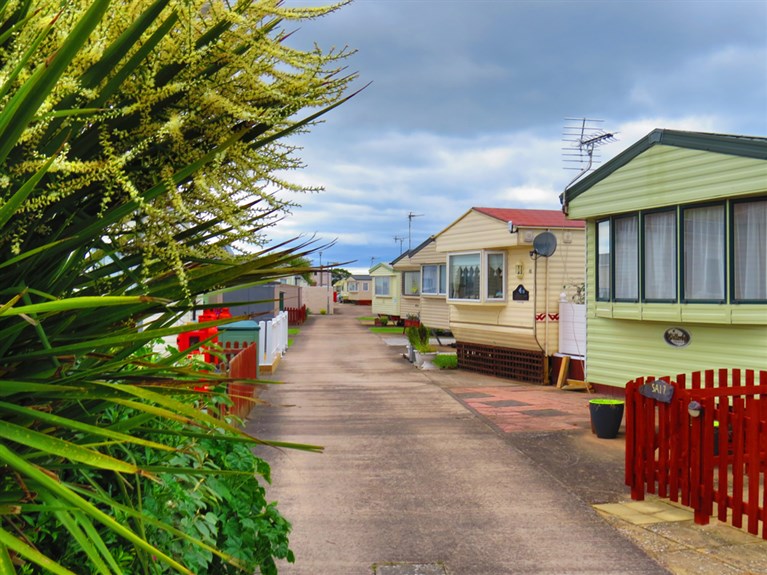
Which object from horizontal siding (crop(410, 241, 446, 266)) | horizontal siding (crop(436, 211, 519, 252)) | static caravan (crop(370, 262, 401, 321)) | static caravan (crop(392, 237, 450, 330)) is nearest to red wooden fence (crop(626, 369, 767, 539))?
horizontal siding (crop(436, 211, 519, 252))

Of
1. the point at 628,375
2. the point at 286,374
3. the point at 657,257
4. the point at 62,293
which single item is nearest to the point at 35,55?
the point at 62,293

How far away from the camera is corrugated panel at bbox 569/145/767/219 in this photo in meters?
8.67

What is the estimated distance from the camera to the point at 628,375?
11.0 metres

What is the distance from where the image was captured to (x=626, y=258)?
10922 mm

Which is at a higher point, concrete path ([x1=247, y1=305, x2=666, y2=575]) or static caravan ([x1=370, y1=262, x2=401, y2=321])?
static caravan ([x1=370, y1=262, x2=401, y2=321])

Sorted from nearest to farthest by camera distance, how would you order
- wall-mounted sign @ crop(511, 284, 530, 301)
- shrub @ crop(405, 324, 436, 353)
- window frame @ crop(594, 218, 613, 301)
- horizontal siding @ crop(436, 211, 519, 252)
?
window frame @ crop(594, 218, 613, 301)
wall-mounted sign @ crop(511, 284, 530, 301)
horizontal siding @ crop(436, 211, 519, 252)
shrub @ crop(405, 324, 436, 353)

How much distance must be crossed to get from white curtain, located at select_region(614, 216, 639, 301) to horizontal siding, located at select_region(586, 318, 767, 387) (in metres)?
0.56

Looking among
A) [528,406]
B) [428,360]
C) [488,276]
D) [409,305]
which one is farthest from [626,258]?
[409,305]

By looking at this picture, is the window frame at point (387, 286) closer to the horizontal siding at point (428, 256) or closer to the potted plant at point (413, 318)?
the potted plant at point (413, 318)

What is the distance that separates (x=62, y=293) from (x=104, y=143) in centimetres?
65

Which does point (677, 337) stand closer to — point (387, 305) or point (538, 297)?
point (538, 297)

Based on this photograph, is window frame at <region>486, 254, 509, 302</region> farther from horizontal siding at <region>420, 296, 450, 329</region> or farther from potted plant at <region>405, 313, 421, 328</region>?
potted plant at <region>405, 313, 421, 328</region>

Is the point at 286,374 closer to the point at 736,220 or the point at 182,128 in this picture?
the point at 736,220

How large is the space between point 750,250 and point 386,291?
32.8 meters
